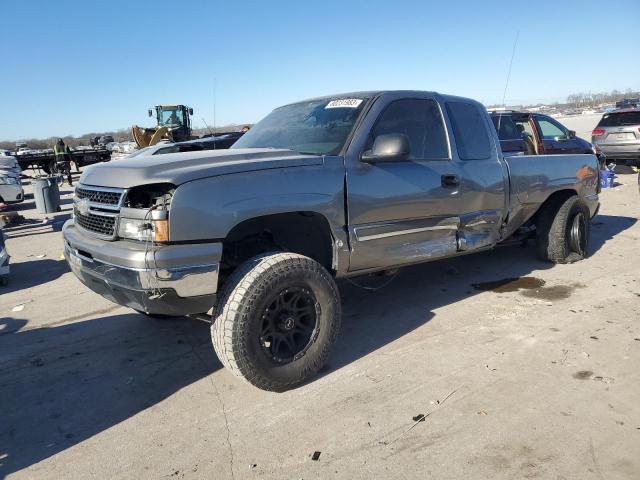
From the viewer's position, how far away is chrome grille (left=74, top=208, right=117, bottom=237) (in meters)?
3.00

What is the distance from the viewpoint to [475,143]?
4516 millimetres

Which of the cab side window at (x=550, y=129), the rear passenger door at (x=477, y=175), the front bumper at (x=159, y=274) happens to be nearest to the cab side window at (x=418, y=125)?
the rear passenger door at (x=477, y=175)

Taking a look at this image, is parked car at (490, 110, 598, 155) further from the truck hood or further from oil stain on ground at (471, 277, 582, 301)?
the truck hood

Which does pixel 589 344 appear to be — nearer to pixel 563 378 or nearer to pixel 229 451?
pixel 563 378

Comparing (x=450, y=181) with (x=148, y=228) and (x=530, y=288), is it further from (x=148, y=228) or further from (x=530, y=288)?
(x=148, y=228)

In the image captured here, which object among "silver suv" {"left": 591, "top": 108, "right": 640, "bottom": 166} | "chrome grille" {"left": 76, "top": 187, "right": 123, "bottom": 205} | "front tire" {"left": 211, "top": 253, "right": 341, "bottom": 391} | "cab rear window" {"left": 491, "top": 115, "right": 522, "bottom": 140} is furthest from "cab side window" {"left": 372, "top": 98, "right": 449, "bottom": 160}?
"silver suv" {"left": 591, "top": 108, "right": 640, "bottom": 166}

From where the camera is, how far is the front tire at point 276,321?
285cm

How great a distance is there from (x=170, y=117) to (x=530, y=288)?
23.0 metres

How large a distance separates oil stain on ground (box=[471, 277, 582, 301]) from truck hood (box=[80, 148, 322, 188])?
2.74 metres

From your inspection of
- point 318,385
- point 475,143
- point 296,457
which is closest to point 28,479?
point 296,457

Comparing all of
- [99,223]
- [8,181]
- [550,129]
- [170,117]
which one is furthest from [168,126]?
[99,223]

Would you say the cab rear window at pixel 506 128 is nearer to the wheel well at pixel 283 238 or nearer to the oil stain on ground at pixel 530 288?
the oil stain on ground at pixel 530 288

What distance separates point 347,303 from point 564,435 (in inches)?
94.7

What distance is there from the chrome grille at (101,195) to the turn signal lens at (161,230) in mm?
396
